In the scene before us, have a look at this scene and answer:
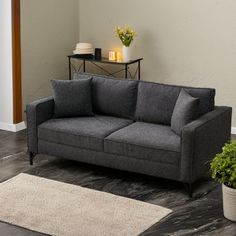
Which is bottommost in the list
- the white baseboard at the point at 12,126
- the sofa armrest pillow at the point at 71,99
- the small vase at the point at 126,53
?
the white baseboard at the point at 12,126

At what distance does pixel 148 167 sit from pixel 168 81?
2.07m

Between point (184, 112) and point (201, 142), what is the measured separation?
30 centimetres

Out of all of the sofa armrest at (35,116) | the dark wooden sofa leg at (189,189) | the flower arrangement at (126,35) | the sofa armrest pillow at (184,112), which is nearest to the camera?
the dark wooden sofa leg at (189,189)

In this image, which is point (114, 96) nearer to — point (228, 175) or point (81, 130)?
point (81, 130)

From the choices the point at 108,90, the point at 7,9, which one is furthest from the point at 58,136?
the point at 7,9

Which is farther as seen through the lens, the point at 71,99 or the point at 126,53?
the point at 126,53

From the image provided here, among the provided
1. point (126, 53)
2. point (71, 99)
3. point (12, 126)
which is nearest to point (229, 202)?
point (71, 99)

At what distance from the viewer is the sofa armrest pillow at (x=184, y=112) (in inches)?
187

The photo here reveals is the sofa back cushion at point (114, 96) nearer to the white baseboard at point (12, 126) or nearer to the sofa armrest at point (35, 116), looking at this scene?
the sofa armrest at point (35, 116)

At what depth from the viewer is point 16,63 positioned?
246 inches

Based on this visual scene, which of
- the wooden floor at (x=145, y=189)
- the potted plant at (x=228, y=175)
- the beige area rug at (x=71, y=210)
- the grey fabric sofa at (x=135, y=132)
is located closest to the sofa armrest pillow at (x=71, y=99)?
the grey fabric sofa at (x=135, y=132)

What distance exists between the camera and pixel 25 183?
16.0 ft

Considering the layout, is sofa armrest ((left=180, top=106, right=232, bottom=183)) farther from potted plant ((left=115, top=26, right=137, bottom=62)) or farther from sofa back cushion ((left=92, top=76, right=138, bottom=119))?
potted plant ((left=115, top=26, right=137, bottom=62))

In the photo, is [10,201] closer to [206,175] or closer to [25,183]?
[25,183]
